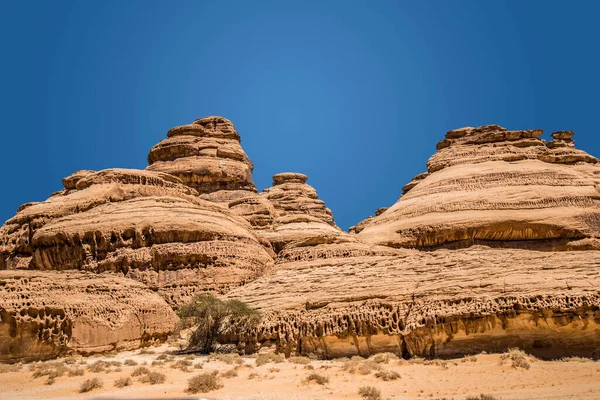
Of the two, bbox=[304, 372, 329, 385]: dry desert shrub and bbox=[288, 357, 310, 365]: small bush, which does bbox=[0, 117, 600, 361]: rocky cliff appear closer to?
bbox=[288, 357, 310, 365]: small bush

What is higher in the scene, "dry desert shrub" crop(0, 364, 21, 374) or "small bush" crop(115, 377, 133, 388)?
"dry desert shrub" crop(0, 364, 21, 374)

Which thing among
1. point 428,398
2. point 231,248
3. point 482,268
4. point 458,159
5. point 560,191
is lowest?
point 428,398

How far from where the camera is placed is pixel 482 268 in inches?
898

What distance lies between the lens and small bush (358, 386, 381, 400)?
13.2 m

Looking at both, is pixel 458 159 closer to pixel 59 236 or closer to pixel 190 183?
pixel 190 183

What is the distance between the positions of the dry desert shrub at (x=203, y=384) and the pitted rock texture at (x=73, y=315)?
348 inches

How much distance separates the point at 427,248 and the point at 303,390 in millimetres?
27229

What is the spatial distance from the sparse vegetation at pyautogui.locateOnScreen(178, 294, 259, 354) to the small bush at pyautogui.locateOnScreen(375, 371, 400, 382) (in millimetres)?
7985

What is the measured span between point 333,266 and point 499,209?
723 inches

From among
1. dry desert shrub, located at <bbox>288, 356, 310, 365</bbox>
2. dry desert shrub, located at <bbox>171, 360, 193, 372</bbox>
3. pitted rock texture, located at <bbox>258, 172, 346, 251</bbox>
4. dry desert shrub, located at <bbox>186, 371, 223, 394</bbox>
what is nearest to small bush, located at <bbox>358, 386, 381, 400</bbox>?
dry desert shrub, located at <bbox>186, 371, 223, 394</bbox>

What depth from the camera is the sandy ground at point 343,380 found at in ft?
45.2

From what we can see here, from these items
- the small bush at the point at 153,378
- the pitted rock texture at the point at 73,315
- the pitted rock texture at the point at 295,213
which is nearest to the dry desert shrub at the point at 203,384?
the small bush at the point at 153,378

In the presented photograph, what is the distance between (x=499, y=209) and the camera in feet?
134

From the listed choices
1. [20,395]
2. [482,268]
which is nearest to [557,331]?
[482,268]
